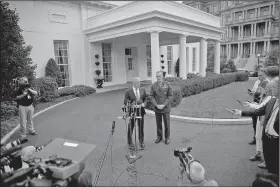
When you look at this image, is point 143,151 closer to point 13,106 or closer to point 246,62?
point 13,106

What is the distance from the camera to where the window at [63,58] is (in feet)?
47.7

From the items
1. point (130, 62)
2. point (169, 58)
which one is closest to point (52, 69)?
point (130, 62)

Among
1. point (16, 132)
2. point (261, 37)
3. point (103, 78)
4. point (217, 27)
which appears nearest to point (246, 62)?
point (261, 37)

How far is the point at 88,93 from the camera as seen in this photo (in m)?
14.6

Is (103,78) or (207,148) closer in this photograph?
(207,148)

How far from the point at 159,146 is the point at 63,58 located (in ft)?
40.0

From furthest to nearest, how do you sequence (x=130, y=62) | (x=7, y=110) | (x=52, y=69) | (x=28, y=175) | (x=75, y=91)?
(x=130, y=62) < (x=75, y=91) < (x=52, y=69) < (x=7, y=110) < (x=28, y=175)

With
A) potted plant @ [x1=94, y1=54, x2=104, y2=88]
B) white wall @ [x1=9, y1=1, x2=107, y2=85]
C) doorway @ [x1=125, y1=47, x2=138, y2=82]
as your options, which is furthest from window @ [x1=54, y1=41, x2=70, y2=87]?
doorway @ [x1=125, y1=47, x2=138, y2=82]

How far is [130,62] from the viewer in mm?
19297

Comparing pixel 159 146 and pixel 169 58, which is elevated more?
pixel 169 58

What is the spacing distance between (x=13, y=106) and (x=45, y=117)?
131 centimetres

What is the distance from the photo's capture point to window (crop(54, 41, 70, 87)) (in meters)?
14.5

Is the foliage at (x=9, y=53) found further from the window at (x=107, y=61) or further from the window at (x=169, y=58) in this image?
the window at (x=169, y=58)

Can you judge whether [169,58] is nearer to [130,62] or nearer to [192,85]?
[130,62]
